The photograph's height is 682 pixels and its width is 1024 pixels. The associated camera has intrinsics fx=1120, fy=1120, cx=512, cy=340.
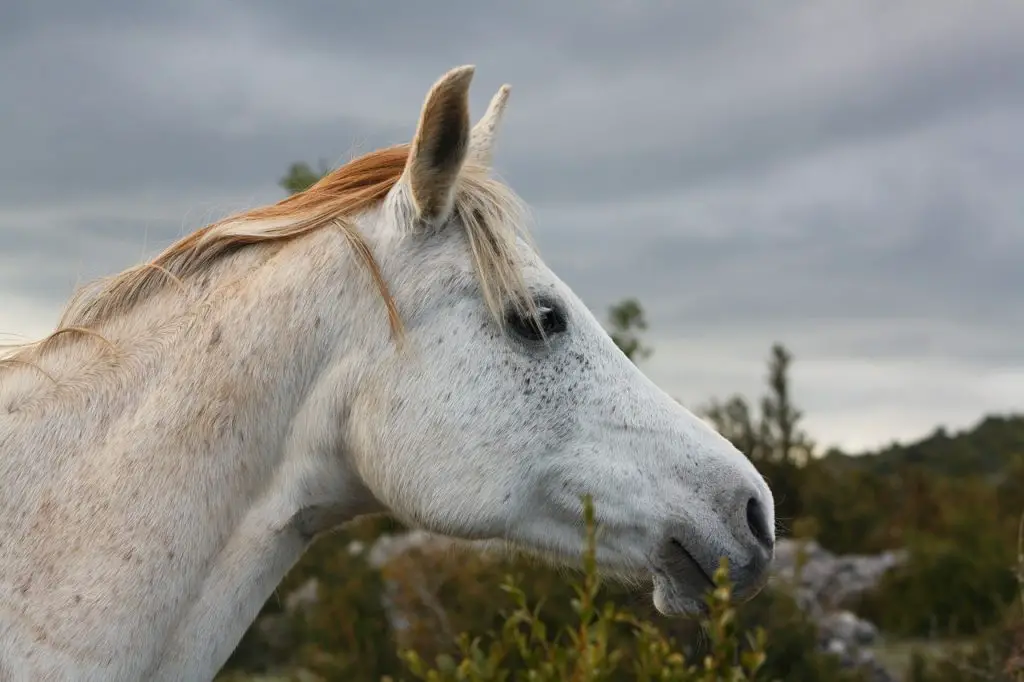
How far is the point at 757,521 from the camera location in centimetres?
293

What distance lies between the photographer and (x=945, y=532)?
16.4m

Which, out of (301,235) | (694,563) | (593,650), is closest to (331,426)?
(301,235)

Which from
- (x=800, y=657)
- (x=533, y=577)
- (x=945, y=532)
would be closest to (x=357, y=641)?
(x=533, y=577)

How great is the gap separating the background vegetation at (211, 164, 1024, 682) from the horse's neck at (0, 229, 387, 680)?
0.54 meters

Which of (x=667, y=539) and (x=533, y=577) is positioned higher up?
(x=667, y=539)

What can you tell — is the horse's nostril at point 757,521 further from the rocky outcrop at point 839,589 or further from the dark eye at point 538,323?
the rocky outcrop at point 839,589

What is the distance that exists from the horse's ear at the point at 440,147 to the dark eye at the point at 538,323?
0.33 metres

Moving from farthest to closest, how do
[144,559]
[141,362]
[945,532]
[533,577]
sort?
[945,532], [533,577], [141,362], [144,559]

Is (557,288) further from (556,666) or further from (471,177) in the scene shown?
(556,666)

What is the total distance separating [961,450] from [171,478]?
118 ft

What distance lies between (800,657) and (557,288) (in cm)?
440

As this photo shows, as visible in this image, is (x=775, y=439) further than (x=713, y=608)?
Yes

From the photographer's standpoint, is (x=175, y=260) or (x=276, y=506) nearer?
(x=276, y=506)

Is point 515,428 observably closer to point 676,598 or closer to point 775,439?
point 676,598
